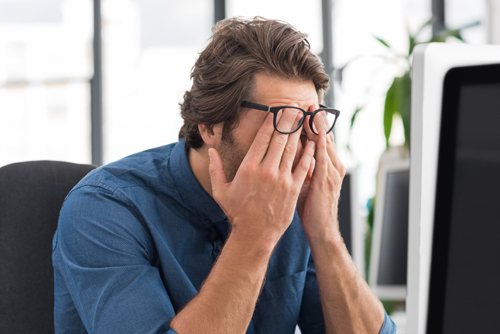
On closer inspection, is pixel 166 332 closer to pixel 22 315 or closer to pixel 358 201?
pixel 22 315

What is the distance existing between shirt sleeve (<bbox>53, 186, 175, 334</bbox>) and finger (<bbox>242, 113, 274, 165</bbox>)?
26 centimetres

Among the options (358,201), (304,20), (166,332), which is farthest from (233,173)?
(304,20)

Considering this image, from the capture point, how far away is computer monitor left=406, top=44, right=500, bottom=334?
0.45 m

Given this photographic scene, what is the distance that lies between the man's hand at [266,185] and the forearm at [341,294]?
13 cm

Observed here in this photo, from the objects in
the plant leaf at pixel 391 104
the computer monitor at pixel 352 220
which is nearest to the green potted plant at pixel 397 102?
the plant leaf at pixel 391 104

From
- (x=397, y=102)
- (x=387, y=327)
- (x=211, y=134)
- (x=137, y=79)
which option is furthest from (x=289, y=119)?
(x=137, y=79)

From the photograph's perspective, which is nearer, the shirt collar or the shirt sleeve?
the shirt sleeve

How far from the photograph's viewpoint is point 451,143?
1.51 feet

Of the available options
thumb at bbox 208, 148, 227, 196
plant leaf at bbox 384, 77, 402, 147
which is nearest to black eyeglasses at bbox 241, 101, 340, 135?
thumb at bbox 208, 148, 227, 196

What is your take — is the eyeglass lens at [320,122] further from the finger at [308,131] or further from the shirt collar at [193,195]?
the shirt collar at [193,195]

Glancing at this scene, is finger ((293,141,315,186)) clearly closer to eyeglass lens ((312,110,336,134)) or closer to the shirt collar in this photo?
eyeglass lens ((312,110,336,134))

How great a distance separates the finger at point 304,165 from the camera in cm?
102

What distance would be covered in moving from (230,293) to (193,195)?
29cm

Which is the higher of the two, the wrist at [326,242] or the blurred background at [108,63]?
the blurred background at [108,63]
